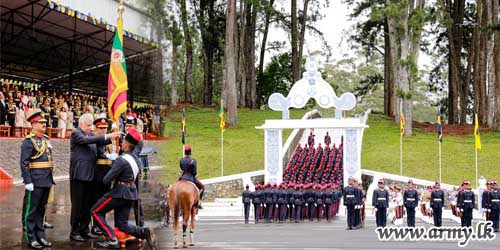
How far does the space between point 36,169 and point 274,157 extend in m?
14.0

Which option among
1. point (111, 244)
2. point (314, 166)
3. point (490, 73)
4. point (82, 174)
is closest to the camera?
point (111, 244)

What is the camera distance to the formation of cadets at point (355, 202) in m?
12.2

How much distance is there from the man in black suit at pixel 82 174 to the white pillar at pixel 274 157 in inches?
543

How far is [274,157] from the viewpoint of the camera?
19.3m

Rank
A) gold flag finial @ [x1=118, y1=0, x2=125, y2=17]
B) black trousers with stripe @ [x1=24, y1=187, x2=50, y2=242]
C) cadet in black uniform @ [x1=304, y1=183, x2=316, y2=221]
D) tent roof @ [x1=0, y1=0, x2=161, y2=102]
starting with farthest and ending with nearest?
cadet in black uniform @ [x1=304, y1=183, x2=316, y2=221]
tent roof @ [x1=0, y1=0, x2=161, y2=102]
black trousers with stripe @ [x1=24, y1=187, x2=50, y2=242]
gold flag finial @ [x1=118, y1=0, x2=125, y2=17]

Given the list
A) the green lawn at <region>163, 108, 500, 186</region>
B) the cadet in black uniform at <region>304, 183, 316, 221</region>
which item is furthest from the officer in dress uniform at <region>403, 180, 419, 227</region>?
the green lawn at <region>163, 108, 500, 186</region>

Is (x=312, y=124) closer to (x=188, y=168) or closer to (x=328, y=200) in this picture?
(x=328, y=200)

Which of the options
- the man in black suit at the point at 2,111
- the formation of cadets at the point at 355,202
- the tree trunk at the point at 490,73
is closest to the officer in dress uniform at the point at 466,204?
the formation of cadets at the point at 355,202

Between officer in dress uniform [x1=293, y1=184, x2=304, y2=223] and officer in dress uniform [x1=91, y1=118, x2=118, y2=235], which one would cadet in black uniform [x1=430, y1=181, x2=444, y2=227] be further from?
officer in dress uniform [x1=91, y1=118, x2=118, y2=235]

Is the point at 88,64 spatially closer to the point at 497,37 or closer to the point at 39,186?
the point at 39,186

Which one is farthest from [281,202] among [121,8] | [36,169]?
[121,8]

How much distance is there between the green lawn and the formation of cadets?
404cm

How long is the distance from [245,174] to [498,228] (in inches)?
331

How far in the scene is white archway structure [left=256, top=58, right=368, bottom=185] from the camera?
61.5ft
